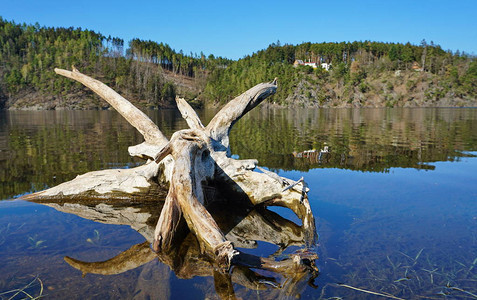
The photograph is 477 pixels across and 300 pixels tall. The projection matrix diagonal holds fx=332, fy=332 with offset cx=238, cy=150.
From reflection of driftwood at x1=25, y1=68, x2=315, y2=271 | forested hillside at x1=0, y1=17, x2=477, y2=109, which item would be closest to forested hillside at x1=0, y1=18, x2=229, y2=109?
forested hillside at x1=0, y1=17, x2=477, y2=109

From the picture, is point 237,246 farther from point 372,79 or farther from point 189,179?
point 372,79

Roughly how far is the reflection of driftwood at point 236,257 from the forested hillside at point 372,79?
4088 inches

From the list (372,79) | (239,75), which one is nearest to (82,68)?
A: (239,75)

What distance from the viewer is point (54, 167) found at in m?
10.5

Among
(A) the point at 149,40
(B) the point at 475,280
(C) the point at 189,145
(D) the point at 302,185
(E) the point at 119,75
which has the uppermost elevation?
(A) the point at 149,40

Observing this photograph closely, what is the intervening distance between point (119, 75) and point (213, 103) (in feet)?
112

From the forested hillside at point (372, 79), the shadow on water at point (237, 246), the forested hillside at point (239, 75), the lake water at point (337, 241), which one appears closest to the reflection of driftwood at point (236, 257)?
the shadow on water at point (237, 246)

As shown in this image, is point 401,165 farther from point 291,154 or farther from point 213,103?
point 213,103

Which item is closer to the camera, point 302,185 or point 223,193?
point 302,185

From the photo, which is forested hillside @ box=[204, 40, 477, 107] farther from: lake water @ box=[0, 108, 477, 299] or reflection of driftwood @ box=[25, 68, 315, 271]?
reflection of driftwood @ box=[25, 68, 315, 271]

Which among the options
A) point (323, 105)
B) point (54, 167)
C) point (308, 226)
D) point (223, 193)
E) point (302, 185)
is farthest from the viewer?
point (323, 105)

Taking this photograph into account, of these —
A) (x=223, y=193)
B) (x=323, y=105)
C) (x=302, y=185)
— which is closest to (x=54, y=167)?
(x=223, y=193)

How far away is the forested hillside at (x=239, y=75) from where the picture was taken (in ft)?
323

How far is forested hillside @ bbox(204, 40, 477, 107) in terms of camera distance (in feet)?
330
